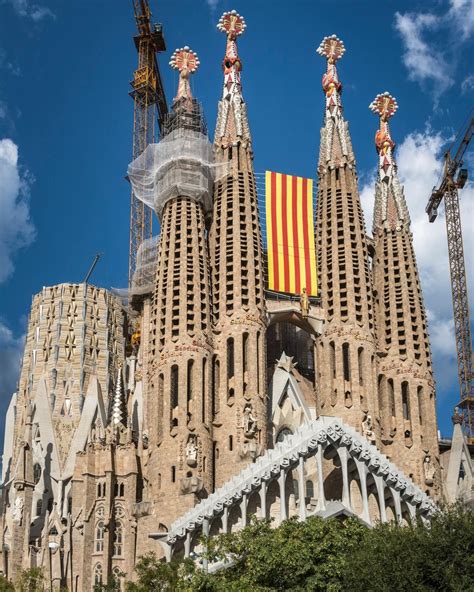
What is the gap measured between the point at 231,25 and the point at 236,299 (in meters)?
17.3

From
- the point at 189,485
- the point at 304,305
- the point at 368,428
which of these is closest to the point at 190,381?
the point at 189,485

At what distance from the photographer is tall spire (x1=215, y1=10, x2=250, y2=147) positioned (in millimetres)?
57781

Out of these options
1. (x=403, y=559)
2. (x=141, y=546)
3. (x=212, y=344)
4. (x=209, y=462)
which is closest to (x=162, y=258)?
(x=212, y=344)

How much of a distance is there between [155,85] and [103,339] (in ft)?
66.1

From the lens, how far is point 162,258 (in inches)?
2099

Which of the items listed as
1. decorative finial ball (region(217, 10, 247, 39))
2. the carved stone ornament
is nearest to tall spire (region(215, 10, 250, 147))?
decorative finial ball (region(217, 10, 247, 39))

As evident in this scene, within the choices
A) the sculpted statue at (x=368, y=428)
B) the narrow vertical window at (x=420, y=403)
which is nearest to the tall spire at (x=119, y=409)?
the sculpted statue at (x=368, y=428)

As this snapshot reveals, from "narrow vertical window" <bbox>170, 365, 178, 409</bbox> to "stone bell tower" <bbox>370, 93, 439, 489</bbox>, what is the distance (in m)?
10.1

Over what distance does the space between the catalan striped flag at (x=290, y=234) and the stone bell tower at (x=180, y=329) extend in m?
3.71

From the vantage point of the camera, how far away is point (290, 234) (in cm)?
5703

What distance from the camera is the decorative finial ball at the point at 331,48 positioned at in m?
62.5

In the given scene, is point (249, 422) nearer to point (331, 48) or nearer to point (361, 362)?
point (361, 362)

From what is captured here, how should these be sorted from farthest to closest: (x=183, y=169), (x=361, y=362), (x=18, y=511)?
(x=183, y=169), (x=361, y=362), (x=18, y=511)

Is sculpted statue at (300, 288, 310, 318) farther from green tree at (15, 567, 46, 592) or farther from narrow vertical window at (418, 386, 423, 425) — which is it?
green tree at (15, 567, 46, 592)
